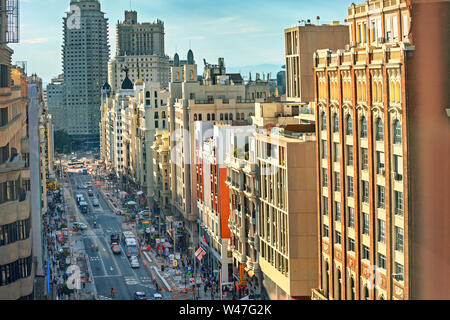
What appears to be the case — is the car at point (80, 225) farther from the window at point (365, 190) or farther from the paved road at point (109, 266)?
the window at point (365, 190)

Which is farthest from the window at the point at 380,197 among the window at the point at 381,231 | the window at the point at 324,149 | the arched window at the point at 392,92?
the window at the point at 324,149

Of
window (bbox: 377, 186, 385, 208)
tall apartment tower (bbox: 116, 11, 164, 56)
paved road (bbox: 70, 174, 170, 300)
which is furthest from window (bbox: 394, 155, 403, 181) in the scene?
tall apartment tower (bbox: 116, 11, 164, 56)

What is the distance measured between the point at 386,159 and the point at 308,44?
1123 cm

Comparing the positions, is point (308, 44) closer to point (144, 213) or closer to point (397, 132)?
point (397, 132)

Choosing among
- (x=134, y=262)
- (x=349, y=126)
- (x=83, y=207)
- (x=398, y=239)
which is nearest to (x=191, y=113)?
(x=134, y=262)

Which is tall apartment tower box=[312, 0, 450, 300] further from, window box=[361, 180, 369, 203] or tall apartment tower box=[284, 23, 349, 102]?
tall apartment tower box=[284, 23, 349, 102]

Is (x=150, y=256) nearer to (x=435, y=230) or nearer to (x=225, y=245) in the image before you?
(x=225, y=245)

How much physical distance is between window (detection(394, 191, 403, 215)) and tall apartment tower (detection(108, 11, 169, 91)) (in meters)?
89.5

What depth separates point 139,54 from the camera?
121 meters

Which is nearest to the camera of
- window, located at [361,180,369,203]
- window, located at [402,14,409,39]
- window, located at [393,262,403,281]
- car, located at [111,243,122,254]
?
window, located at [393,262,403,281]

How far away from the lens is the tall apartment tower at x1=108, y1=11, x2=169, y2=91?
112500 mm

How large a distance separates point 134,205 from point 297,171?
168 ft

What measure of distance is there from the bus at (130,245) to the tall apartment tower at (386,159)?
2813 cm
